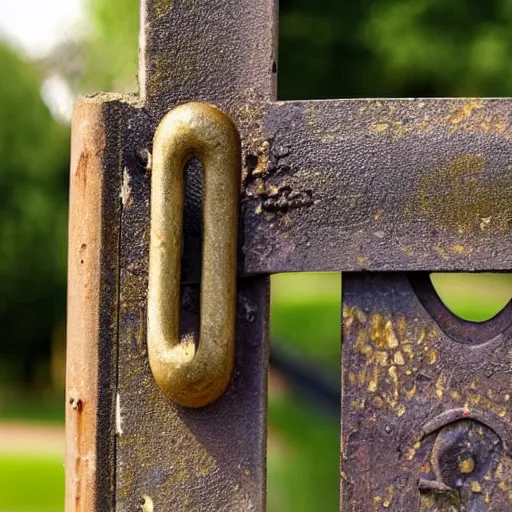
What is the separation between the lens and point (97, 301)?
98 cm

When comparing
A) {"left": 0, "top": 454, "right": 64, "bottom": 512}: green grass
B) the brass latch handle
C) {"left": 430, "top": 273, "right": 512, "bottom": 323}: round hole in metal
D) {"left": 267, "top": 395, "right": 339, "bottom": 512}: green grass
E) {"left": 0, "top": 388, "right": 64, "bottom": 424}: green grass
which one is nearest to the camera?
the brass latch handle

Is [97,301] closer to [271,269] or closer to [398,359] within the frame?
[271,269]

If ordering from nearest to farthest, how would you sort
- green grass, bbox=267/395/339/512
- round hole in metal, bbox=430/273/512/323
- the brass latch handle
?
the brass latch handle
green grass, bbox=267/395/339/512
round hole in metal, bbox=430/273/512/323

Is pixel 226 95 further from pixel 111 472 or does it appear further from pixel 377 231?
pixel 111 472

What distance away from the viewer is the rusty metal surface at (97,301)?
0.98 metres

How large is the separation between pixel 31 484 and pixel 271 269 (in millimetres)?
7593

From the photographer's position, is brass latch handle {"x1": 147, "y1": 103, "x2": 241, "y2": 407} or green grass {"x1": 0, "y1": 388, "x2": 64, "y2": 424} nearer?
brass latch handle {"x1": 147, "y1": 103, "x2": 241, "y2": 407}

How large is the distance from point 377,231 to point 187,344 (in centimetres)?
20

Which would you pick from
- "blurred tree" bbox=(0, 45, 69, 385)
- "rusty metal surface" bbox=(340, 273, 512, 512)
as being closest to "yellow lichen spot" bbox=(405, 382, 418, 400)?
"rusty metal surface" bbox=(340, 273, 512, 512)

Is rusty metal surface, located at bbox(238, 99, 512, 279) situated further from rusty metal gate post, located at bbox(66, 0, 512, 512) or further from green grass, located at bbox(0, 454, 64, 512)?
green grass, located at bbox(0, 454, 64, 512)

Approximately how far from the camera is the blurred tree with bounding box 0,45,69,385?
11.7m

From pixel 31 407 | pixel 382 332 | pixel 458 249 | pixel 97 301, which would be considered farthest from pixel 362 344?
pixel 31 407

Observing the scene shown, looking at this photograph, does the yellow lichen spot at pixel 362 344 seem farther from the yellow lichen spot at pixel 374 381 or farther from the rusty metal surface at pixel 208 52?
the rusty metal surface at pixel 208 52

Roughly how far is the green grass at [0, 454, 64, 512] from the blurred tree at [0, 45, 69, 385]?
2.77m
